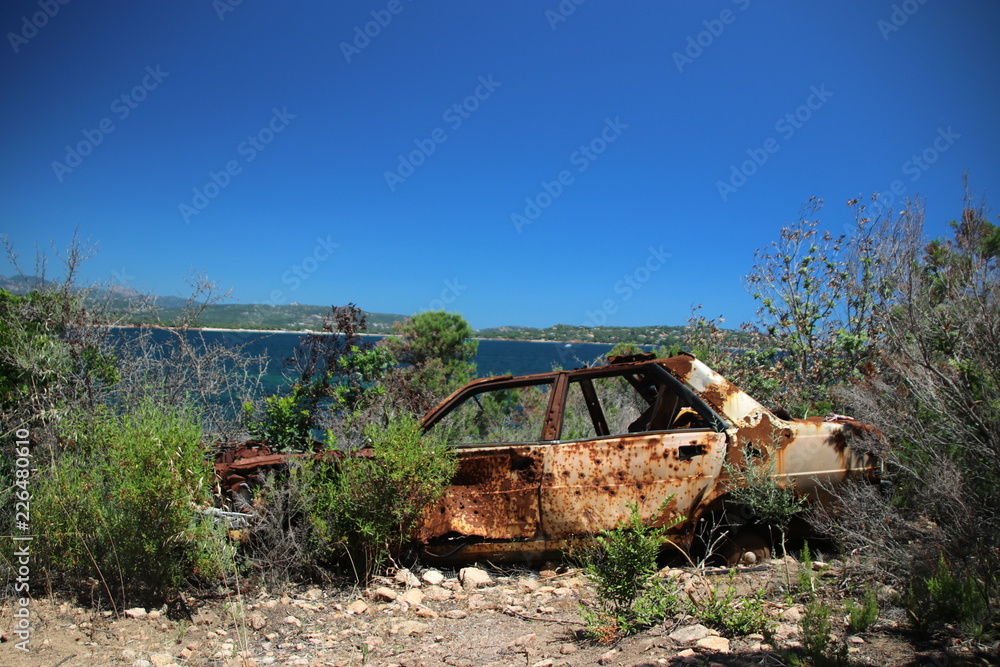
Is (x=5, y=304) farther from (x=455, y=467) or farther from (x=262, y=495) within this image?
(x=455, y=467)

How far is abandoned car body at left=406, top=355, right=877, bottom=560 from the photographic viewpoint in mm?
4391

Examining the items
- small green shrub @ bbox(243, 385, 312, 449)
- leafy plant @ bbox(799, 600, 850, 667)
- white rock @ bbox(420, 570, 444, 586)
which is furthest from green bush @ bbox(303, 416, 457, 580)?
small green shrub @ bbox(243, 385, 312, 449)

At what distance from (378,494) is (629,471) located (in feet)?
6.06

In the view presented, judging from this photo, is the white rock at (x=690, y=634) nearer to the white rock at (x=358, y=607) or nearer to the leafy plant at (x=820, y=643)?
the leafy plant at (x=820, y=643)

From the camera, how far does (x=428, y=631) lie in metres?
3.85

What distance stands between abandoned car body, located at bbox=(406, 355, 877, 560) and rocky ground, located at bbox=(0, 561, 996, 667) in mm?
335

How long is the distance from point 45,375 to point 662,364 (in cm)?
657

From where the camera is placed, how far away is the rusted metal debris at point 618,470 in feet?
14.4

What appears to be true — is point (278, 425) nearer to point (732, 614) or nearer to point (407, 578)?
point (407, 578)


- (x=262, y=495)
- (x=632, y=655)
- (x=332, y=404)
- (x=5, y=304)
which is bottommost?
(x=632, y=655)

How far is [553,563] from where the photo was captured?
4707mm

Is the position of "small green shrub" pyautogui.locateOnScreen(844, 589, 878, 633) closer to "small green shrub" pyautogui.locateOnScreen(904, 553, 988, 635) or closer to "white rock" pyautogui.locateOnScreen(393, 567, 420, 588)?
"small green shrub" pyautogui.locateOnScreen(904, 553, 988, 635)

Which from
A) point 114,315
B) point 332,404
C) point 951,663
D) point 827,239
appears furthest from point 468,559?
point 827,239

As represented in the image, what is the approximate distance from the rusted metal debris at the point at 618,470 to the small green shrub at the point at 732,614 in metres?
0.90
